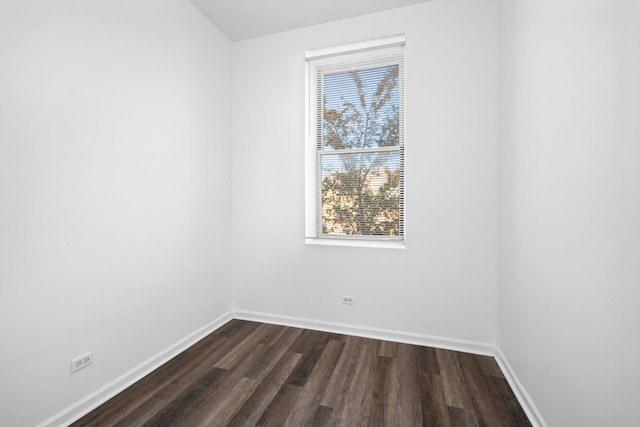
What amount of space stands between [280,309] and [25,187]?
2152mm

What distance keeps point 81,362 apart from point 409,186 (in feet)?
8.38

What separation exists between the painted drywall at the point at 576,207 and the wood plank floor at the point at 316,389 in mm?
359

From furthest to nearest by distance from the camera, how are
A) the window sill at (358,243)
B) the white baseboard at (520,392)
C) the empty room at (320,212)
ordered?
the window sill at (358,243)
the white baseboard at (520,392)
the empty room at (320,212)

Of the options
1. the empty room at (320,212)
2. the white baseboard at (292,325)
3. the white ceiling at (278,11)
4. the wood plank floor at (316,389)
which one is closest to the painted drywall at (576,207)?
the empty room at (320,212)

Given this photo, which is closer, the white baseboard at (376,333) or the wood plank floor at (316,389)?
the wood plank floor at (316,389)

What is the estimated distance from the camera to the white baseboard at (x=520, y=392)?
1.55m

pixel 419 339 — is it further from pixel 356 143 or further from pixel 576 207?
pixel 356 143

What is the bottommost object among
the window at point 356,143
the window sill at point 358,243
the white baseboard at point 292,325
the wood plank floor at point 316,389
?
the wood plank floor at point 316,389

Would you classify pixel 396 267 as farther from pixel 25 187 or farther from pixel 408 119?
pixel 25 187

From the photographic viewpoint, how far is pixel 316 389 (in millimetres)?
1896

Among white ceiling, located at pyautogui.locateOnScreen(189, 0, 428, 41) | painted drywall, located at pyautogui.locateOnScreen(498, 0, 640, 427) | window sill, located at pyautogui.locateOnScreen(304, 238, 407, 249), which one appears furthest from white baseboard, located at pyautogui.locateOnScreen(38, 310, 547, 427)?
white ceiling, located at pyautogui.locateOnScreen(189, 0, 428, 41)

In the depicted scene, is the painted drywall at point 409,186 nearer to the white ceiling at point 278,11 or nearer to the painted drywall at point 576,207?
the white ceiling at point 278,11

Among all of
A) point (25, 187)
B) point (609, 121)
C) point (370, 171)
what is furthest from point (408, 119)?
point (25, 187)

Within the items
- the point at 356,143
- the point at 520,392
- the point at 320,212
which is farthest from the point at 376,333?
the point at 356,143
